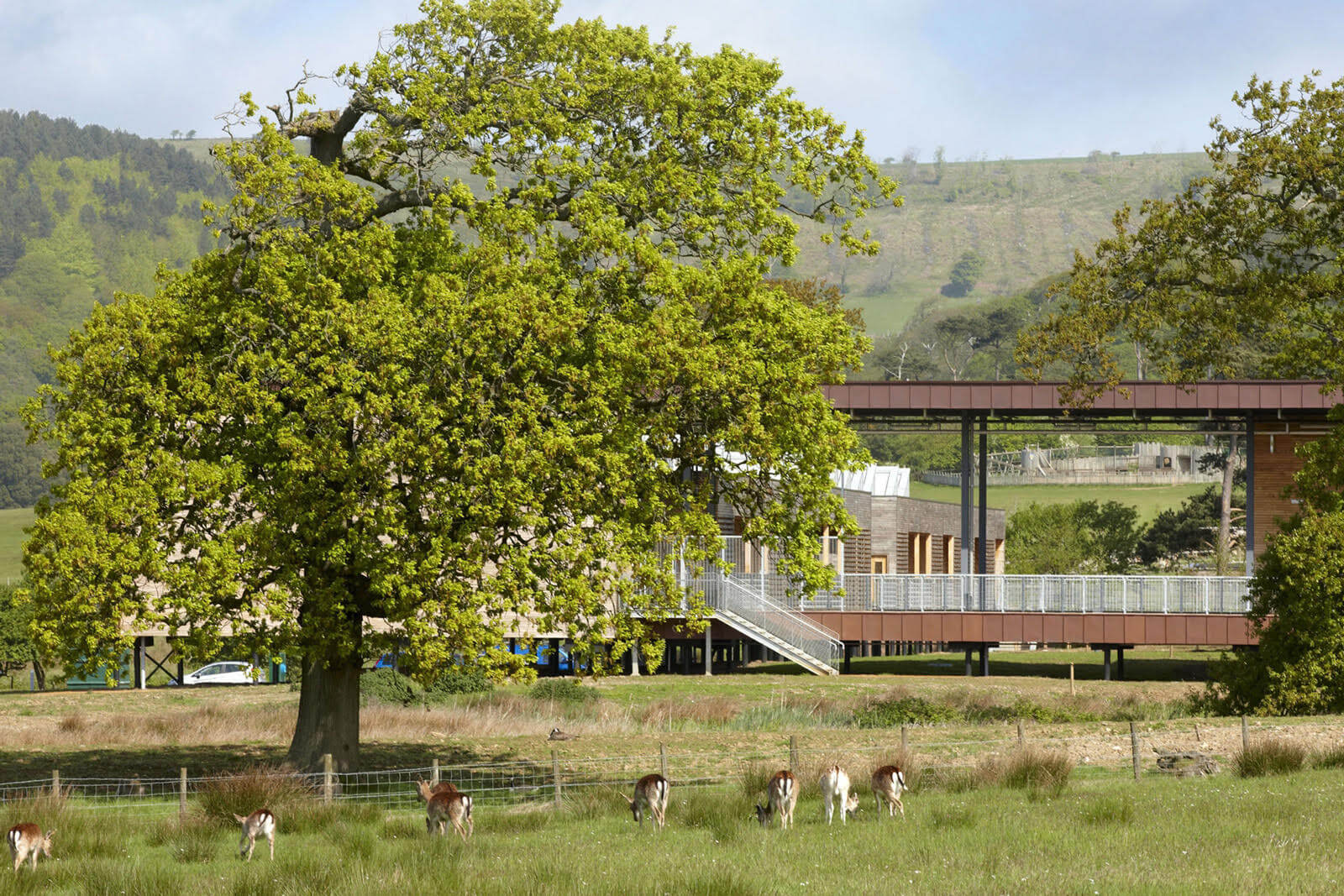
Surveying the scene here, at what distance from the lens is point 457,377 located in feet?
62.7

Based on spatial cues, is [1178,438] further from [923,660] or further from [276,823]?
[276,823]

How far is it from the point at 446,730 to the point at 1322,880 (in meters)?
20.0

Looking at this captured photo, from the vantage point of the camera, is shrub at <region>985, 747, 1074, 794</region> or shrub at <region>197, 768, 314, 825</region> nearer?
shrub at <region>197, 768, 314, 825</region>

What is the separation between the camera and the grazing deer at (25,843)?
13.4 meters

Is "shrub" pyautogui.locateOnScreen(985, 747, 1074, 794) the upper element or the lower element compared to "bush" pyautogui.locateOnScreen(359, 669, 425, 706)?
upper

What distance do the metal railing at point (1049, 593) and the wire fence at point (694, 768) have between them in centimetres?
1192

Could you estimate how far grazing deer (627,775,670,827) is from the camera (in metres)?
16.2

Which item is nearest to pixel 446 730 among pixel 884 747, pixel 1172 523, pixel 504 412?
pixel 884 747

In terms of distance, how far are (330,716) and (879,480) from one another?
36.5 meters

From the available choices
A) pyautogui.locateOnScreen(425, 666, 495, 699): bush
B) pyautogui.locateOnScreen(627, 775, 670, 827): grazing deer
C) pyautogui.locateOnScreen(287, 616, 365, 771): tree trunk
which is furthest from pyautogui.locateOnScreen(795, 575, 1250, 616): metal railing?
pyautogui.locateOnScreen(627, 775, 670, 827): grazing deer

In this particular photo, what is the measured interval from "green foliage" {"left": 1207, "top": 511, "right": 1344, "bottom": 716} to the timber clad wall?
14.0m

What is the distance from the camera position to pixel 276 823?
54.0 feet

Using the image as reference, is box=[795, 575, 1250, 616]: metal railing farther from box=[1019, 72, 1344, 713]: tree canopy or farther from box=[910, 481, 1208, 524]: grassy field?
box=[910, 481, 1208, 524]: grassy field

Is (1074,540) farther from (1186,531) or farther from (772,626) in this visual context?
(772,626)
